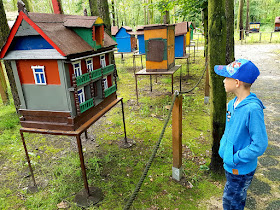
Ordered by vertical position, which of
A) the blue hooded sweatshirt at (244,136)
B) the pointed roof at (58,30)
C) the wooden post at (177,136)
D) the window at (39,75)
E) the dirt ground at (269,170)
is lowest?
the dirt ground at (269,170)

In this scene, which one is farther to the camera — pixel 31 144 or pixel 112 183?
pixel 31 144

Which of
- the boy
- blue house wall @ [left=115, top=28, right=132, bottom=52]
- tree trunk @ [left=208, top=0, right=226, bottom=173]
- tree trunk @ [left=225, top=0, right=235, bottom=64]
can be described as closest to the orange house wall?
the boy

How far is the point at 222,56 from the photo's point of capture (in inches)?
128

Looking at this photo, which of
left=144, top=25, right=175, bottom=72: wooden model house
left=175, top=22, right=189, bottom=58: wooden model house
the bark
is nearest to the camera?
left=144, top=25, right=175, bottom=72: wooden model house

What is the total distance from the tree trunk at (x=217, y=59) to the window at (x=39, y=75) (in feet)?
8.27

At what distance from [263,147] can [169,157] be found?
8.79 feet

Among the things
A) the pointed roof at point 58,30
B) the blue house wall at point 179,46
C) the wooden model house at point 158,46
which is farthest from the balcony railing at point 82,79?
the blue house wall at point 179,46

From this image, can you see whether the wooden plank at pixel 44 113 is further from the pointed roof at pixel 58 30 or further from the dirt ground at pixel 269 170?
the dirt ground at pixel 269 170

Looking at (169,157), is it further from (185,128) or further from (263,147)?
(263,147)

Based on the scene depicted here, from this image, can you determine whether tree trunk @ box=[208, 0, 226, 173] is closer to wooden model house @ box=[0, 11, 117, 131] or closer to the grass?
the grass

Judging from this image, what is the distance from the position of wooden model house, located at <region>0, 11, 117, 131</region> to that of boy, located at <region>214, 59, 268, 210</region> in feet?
6.37

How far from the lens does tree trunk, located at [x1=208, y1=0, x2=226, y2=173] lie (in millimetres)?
3131

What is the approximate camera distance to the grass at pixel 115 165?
3.42 metres

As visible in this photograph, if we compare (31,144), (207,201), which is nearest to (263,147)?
(207,201)
